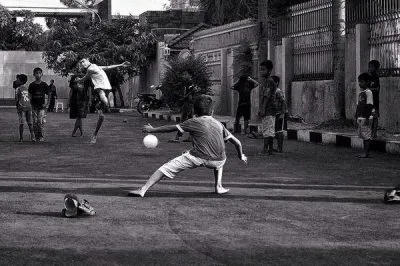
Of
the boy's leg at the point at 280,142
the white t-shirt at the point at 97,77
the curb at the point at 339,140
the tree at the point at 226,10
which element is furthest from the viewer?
the tree at the point at 226,10

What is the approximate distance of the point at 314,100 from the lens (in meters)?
23.3

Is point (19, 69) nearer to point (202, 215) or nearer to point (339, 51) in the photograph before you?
point (339, 51)

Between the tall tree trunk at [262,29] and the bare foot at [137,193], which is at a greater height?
the tall tree trunk at [262,29]

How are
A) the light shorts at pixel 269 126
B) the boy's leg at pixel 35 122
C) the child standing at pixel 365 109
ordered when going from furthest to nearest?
the boy's leg at pixel 35 122, the light shorts at pixel 269 126, the child standing at pixel 365 109

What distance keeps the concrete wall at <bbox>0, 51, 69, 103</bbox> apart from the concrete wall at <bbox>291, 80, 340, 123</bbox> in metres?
30.6

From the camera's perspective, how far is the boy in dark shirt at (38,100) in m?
17.6

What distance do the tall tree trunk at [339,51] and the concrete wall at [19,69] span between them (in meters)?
34.4

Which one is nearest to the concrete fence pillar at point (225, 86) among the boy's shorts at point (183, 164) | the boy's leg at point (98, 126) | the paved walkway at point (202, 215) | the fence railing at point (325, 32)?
the fence railing at point (325, 32)

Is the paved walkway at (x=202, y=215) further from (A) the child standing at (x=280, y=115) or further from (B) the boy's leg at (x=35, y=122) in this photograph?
(B) the boy's leg at (x=35, y=122)

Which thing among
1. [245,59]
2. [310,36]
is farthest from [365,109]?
[245,59]

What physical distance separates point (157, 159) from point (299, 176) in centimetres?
314

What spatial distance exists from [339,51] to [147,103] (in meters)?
20.0

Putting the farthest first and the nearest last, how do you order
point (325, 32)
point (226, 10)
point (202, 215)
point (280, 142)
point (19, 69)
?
point (19, 69)
point (226, 10)
point (325, 32)
point (280, 142)
point (202, 215)

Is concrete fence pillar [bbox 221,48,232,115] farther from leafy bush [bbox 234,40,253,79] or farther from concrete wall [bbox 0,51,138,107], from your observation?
concrete wall [bbox 0,51,138,107]
